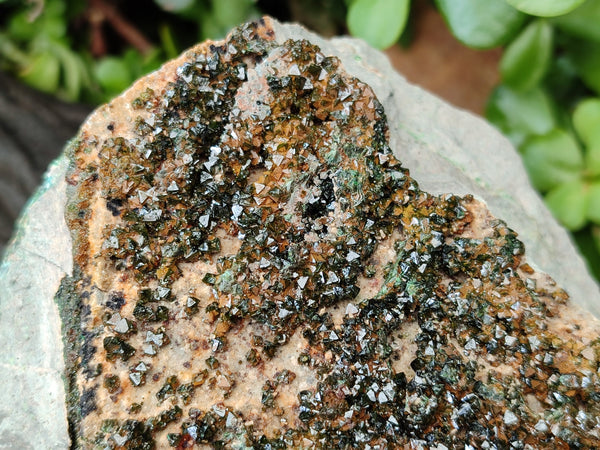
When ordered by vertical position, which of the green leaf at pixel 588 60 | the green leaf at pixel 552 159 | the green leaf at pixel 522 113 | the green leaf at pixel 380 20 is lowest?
the green leaf at pixel 552 159

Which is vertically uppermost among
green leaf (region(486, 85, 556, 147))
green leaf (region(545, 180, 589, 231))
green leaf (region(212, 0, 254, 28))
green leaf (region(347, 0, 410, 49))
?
green leaf (region(347, 0, 410, 49))

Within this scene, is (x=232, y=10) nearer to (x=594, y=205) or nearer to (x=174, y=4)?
(x=174, y=4)

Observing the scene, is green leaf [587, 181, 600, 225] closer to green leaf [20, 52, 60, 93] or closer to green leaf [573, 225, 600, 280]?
green leaf [573, 225, 600, 280]

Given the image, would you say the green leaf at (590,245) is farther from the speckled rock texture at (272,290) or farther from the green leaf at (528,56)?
the speckled rock texture at (272,290)

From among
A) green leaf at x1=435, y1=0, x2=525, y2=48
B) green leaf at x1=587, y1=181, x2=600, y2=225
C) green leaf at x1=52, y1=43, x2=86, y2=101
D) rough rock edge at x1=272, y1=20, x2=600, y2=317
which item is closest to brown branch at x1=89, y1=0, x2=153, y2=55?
green leaf at x1=52, y1=43, x2=86, y2=101

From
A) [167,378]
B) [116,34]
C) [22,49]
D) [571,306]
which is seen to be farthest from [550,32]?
[22,49]

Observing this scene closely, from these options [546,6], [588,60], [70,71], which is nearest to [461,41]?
[546,6]

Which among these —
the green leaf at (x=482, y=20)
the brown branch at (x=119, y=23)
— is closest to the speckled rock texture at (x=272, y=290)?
the green leaf at (x=482, y=20)

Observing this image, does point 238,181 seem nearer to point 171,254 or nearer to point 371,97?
point 171,254
